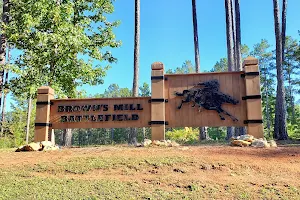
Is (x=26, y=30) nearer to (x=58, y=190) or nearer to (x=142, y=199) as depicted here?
(x=58, y=190)

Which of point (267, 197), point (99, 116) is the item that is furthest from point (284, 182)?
point (99, 116)

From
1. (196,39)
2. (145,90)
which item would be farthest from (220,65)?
(196,39)

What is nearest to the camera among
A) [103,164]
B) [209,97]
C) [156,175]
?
[156,175]

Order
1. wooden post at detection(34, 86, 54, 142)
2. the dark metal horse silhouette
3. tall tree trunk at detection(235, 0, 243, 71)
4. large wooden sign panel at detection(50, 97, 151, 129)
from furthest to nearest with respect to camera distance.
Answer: tall tree trunk at detection(235, 0, 243, 71)
wooden post at detection(34, 86, 54, 142)
large wooden sign panel at detection(50, 97, 151, 129)
the dark metal horse silhouette

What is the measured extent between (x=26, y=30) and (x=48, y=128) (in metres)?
5.14

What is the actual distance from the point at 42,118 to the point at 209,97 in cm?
538

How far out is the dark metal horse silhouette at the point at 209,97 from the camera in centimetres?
844

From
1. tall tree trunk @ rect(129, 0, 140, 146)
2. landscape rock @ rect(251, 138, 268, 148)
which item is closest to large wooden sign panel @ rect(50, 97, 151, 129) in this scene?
landscape rock @ rect(251, 138, 268, 148)

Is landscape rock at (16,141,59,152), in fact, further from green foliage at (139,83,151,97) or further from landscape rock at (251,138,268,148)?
green foliage at (139,83,151,97)

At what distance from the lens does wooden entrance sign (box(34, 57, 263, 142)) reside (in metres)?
8.34

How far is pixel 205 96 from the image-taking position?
852 cm

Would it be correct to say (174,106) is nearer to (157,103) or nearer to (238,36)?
(157,103)

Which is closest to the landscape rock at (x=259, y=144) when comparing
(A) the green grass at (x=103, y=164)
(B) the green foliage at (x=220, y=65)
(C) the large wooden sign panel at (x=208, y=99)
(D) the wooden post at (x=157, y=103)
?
(C) the large wooden sign panel at (x=208, y=99)

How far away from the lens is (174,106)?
8664 millimetres
